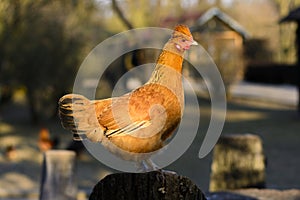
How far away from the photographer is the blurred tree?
15836mm

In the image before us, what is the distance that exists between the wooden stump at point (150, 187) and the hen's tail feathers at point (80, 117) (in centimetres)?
49

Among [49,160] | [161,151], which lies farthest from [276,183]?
[161,151]

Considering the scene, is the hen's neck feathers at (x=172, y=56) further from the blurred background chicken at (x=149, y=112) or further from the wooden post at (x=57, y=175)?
the wooden post at (x=57, y=175)

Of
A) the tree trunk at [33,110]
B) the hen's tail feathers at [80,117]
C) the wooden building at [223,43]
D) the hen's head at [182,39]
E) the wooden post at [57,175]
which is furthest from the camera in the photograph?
the wooden building at [223,43]

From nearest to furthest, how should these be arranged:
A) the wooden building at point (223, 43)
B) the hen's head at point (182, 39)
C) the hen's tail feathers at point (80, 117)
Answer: the hen's head at point (182, 39)
the hen's tail feathers at point (80, 117)
the wooden building at point (223, 43)

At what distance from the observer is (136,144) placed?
250 cm

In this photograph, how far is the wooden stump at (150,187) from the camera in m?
3.01

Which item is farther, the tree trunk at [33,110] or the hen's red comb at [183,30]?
the tree trunk at [33,110]

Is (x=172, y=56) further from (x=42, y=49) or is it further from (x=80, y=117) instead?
(x=42, y=49)

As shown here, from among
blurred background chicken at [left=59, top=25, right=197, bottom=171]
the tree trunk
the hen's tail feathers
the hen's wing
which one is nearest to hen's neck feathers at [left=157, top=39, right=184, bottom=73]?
blurred background chicken at [left=59, top=25, right=197, bottom=171]

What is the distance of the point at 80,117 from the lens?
8.60ft

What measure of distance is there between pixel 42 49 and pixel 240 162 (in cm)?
1136

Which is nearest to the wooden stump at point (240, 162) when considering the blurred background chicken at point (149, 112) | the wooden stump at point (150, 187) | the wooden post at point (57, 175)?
the wooden post at point (57, 175)

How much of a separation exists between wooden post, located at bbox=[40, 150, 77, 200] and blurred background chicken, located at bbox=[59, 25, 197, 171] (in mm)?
4051
